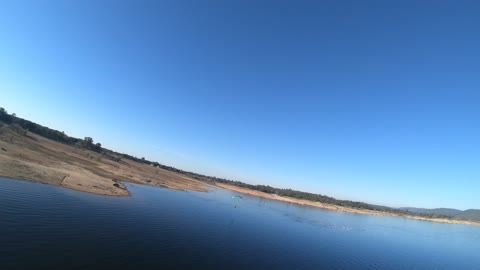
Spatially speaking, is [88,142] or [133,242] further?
[88,142]

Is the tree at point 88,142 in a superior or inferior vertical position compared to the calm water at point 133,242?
superior

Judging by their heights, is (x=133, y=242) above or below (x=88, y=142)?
below

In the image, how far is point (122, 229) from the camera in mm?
33438

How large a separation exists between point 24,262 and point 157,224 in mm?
22165

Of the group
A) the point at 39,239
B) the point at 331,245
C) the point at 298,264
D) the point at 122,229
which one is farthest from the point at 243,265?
the point at 331,245

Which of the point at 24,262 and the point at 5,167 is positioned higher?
the point at 5,167

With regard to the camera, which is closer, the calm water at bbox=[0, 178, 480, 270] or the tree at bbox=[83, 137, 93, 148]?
the calm water at bbox=[0, 178, 480, 270]

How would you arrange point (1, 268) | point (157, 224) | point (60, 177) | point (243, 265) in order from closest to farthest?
point (1, 268)
point (243, 265)
point (157, 224)
point (60, 177)

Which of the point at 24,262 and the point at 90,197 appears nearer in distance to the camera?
the point at 24,262

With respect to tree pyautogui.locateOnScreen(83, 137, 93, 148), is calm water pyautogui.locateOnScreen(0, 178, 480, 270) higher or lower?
lower

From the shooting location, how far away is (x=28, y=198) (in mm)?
34406

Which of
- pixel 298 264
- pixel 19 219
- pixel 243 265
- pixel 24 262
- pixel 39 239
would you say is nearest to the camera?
pixel 24 262

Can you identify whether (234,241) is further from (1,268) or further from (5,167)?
(5,167)

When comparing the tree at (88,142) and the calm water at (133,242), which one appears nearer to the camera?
the calm water at (133,242)
